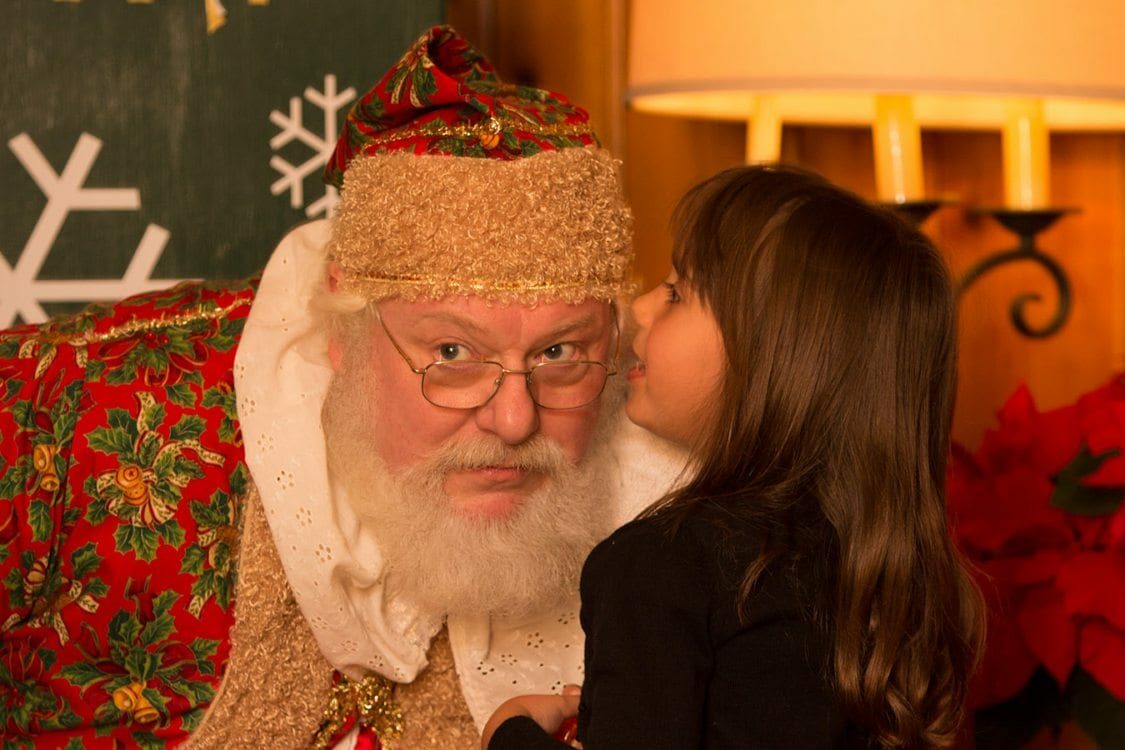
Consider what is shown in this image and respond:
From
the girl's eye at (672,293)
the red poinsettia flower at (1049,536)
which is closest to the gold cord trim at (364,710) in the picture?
the girl's eye at (672,293)

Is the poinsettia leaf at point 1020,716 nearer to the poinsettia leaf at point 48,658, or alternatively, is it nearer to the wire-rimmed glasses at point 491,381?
the wire-rimmed glasses at point 491,381

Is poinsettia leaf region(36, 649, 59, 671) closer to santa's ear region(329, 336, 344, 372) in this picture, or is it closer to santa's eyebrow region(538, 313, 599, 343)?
santa's ear region(329, 336, 344, 372)

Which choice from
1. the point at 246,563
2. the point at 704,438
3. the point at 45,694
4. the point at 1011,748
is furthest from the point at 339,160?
the point at 1011,748

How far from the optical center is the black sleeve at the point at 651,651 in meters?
1.17

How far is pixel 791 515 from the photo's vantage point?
1.28 m

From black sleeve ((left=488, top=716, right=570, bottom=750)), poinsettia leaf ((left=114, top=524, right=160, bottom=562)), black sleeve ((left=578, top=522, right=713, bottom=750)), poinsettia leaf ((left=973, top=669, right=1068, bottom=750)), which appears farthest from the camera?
poinsettia leaf ((left=973, top=669, right=1068, bottom=750))

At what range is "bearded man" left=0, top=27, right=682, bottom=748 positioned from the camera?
1465 millimetres

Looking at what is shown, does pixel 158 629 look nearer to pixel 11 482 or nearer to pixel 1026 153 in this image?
pixel 11 482

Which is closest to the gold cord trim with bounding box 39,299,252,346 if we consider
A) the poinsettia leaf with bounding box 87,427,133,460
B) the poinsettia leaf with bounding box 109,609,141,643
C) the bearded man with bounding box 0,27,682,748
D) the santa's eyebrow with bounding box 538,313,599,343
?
the bearded man with bounding box 0,27,682,748

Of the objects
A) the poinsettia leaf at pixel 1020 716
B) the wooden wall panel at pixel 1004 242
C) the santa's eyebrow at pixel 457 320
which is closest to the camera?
the santa's eyebrow at pixel 457 320

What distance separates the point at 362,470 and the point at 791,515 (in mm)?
515

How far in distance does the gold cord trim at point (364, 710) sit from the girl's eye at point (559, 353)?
0.42 meters

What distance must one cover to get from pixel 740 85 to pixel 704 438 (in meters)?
0.65

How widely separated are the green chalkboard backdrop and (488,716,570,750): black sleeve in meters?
0.90
